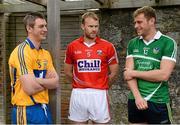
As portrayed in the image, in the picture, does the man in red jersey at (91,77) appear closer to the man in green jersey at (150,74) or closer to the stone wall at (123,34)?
the man in green jersey at (150,74)

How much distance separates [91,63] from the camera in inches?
150

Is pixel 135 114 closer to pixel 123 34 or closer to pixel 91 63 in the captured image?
pixel 91 63

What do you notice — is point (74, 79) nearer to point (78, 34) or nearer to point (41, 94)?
point (41, 94)

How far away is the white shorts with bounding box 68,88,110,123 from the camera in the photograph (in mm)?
3779

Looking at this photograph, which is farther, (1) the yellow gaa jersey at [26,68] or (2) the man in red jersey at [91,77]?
(2) the man in red jersey at [91,77]

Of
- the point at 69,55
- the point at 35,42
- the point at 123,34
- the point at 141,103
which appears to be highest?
the point at 123,34

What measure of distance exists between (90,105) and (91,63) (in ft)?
1.41

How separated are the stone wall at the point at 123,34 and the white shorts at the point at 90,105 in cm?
175

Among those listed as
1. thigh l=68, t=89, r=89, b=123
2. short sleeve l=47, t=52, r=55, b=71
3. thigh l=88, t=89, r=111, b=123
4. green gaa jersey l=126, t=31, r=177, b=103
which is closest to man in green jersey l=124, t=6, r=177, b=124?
green gaa jersey l=126, t=31, r=177, b=103

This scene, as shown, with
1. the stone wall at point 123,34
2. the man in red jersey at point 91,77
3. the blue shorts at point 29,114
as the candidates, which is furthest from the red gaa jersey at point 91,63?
the stone wall at point 123,34

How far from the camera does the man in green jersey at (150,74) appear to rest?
3281 mm

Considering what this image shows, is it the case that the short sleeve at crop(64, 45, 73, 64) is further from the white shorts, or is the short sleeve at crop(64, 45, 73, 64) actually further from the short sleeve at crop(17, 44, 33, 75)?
the short sleeve at crop(17, 44, 33, 75)

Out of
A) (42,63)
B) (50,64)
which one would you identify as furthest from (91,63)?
(42,63)

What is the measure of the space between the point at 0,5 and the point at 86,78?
2962 mm
